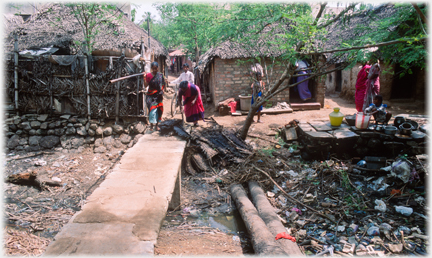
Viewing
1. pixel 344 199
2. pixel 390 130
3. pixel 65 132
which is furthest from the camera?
pixel 65 132

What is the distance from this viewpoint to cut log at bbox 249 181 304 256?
2.80 m

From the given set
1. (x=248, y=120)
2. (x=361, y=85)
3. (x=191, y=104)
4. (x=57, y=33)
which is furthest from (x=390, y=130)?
(x=57, y=33)

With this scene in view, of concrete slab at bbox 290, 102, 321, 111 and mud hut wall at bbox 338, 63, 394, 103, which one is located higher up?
mud hut wall at bbox 338, 63, 394, 103

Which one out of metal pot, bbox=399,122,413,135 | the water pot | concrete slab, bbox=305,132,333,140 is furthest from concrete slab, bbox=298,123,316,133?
metal pot, bbox=399,122,413,135

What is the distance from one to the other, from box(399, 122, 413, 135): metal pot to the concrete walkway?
13.9 feet

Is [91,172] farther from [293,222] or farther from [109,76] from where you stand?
[293,222]

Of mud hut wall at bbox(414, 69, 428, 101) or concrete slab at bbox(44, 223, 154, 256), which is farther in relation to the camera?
mud hut wall at bbox(414, 69, 428, 101)

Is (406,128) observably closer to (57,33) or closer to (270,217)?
(270,217)

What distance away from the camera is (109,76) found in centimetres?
737

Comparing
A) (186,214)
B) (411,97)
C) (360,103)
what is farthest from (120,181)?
(411,97)

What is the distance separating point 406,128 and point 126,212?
5.23 meters

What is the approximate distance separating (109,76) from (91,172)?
8.77 ft

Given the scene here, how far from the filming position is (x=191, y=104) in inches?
257

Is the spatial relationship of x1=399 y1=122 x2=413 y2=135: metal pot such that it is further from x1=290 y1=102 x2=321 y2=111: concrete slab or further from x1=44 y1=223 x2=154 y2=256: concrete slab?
x1=44 y1=223 x2=154 y2=256: concrete slab
